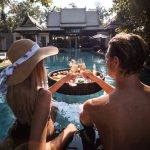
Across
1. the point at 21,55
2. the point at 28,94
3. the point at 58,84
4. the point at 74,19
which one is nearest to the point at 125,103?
the point at 28,94

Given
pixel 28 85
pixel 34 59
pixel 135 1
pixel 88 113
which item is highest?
pixel 135 1

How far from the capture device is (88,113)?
1.94 metres

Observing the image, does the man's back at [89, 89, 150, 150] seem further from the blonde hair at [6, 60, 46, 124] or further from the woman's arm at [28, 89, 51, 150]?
the blonde hair at [6, 60, 46, 124]

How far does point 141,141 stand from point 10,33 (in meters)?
41.8

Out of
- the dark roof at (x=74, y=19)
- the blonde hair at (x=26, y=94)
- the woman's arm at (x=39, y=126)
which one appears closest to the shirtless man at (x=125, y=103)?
the woman's arm at (x=39, y=126)

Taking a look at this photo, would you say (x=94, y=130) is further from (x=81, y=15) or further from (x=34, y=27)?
(x=81, y=15)

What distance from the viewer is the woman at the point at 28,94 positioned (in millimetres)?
1944

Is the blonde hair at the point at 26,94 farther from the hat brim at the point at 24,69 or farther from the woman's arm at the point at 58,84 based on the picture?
the woman's arm at the point at 58,84

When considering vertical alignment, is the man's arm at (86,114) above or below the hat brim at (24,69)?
below

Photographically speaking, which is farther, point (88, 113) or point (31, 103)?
point (31, 103)

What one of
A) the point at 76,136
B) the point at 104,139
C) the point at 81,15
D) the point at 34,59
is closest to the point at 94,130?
the point at 76,136

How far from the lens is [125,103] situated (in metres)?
1.83

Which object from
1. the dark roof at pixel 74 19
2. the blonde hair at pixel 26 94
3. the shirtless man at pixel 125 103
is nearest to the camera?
the shirtless man at pixel 125 103

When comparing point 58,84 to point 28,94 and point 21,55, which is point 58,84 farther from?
point 28,94
